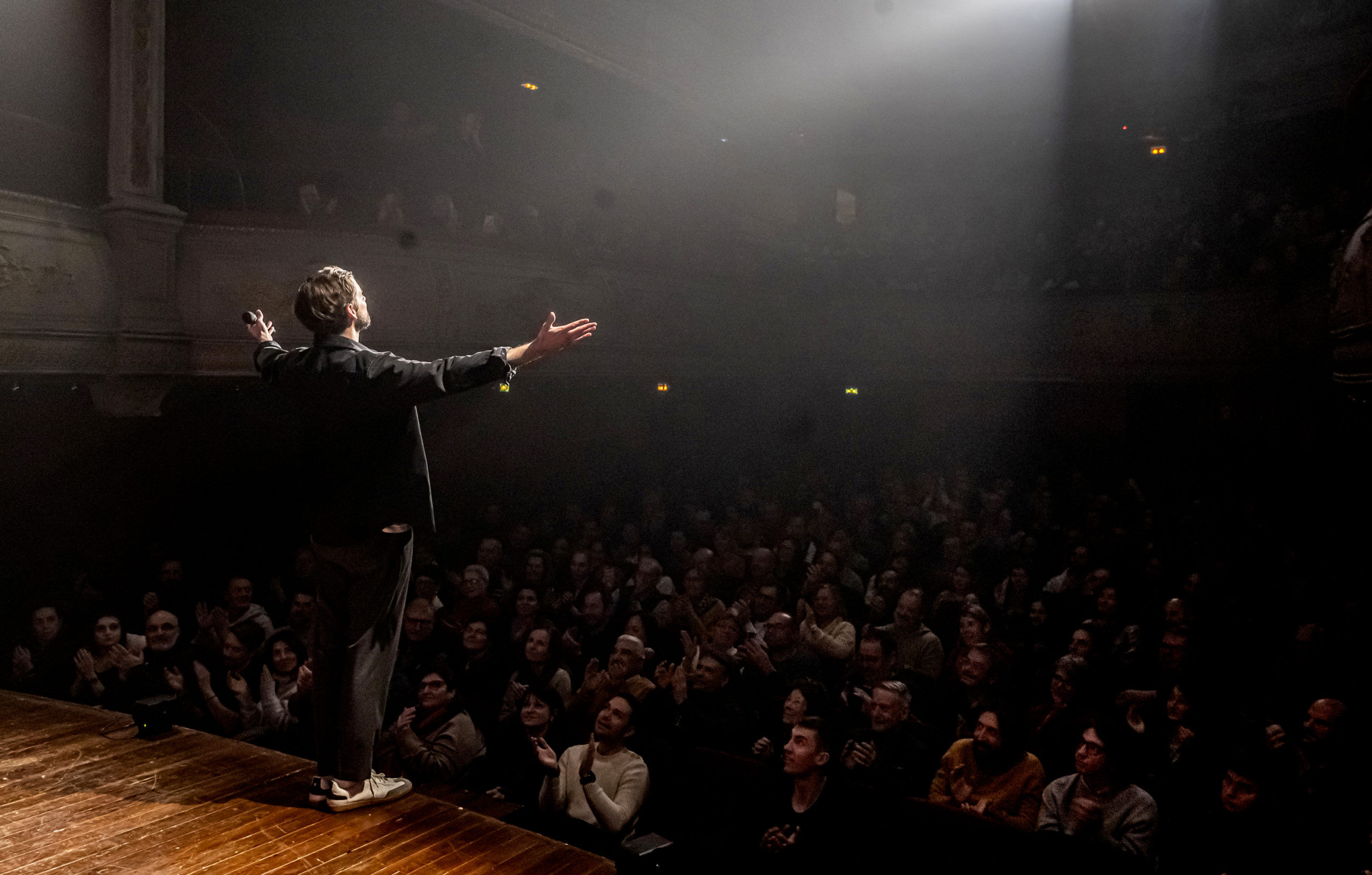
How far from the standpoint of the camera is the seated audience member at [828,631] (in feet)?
17.5

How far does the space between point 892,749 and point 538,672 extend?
1827 millimetres

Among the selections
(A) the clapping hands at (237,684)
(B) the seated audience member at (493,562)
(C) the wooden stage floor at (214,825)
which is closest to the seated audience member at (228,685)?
(A) the clapping hands at (237,684)

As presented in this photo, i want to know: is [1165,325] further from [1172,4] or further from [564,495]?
[564,495]

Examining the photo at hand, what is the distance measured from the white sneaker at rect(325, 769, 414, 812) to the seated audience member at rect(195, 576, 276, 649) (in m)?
3.31

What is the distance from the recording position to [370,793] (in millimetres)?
2812

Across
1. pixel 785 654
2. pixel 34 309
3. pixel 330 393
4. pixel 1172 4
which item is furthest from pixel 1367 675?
pixel 1172 4

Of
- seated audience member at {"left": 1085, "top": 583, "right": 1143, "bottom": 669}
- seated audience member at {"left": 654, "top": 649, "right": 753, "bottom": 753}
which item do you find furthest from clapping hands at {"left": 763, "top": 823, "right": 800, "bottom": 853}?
seated audience member at {"left": 1085, "top": 583, "right": 1143, "bottom": 669}

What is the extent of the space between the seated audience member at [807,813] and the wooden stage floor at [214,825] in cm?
92

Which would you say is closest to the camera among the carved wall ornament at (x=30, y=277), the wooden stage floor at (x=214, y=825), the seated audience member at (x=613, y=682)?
the wooden stage floor at (x=214, y=825)

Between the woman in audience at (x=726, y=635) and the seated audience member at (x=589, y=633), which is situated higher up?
the woman in audience at (x=726, y=635)

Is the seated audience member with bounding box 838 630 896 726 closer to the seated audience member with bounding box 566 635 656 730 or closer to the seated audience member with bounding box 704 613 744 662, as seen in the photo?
the seated audience member with bounding box 704 613 744 662

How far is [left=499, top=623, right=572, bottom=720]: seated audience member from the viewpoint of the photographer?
4555mm

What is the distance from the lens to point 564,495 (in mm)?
12016

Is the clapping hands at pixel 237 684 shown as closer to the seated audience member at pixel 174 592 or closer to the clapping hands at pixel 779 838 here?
the seated audience member at pixel 174 592
